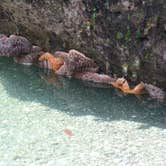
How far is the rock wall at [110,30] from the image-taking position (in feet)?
18.0

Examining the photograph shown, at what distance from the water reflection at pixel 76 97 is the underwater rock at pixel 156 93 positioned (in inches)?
4.0

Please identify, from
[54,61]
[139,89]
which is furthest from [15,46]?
[139,89]

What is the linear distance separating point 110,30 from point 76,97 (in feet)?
3.50

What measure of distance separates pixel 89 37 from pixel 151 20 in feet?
3.85

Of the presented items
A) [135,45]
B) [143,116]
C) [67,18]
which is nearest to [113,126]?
[143,116]

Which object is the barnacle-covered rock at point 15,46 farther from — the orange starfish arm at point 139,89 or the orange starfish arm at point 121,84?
the orange starfish arm at point 139,89

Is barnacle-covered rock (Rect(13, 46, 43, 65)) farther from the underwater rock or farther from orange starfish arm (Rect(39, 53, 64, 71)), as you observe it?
the underwater rock

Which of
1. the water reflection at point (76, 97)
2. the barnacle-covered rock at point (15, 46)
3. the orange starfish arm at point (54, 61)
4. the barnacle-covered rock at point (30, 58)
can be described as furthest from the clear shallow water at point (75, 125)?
the barnacle-covered rock at point (15, 46)

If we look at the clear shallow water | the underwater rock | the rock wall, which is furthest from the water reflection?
the rock wall

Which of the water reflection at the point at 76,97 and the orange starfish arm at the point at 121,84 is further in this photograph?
the orange starfish arm at the point at 121,84

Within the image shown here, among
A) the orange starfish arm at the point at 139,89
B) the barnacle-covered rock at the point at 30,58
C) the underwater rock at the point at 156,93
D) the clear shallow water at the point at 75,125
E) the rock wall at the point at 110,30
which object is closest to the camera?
the clear shallow water at the point at 75,125

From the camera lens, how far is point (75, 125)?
512cm

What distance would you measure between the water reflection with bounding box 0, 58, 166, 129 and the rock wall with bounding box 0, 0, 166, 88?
1.48ft

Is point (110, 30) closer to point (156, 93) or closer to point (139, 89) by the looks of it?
point (139, 89)
